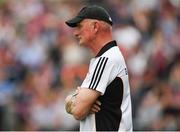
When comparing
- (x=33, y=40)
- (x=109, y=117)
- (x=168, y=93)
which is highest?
(x=33, y=40)

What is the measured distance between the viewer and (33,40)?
45.3 ft

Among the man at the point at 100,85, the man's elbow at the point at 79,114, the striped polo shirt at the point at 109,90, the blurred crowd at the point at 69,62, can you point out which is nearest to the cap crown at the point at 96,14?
the man at the point at 100,85

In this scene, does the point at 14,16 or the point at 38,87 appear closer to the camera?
the point at 38,87

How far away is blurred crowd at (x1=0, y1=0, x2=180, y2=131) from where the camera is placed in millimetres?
11484

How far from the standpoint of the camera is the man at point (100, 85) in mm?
5676

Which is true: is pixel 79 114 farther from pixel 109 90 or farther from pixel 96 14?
pixel 96 14

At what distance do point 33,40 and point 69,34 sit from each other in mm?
672

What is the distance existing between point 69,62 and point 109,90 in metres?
7.00

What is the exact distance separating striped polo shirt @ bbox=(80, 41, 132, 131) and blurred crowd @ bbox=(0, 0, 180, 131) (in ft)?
17.4

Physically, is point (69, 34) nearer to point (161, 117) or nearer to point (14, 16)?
point (14, 16)

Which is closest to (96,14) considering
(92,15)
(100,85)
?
(92,15)

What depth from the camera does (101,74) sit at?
569 centimetres

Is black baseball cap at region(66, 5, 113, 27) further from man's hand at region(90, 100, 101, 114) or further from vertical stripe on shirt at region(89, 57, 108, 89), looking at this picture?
man's hand at region(90, 100, 101, 114)

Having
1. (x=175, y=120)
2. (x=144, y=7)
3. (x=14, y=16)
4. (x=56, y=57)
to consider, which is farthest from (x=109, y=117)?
(x=14, y=16)
